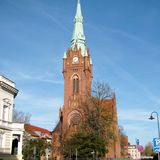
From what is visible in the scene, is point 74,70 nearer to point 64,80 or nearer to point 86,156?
point 64,80

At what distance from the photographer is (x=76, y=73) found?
266 feet

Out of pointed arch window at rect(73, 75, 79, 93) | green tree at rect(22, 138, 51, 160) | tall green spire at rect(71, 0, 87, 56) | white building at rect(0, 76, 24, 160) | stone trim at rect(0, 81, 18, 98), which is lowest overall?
green tree at rect(22, 138, 51, 160)

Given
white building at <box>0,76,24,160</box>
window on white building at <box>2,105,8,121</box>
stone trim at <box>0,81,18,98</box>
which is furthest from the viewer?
window on white building at <box>2,105,8,121</box>

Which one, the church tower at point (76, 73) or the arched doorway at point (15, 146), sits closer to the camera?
the arched doorway at point (15, 146)

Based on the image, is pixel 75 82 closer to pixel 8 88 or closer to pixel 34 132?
pixel 34 132

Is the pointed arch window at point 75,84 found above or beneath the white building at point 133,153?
above

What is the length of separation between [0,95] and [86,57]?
159 ft

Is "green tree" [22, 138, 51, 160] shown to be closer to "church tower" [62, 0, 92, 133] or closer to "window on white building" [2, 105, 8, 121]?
"window on white building" [2, 105, 8, 121]

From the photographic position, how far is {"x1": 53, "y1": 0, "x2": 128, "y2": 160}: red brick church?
2948 inches

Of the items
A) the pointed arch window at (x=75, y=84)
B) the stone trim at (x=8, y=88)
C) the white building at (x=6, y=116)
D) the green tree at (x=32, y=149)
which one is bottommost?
the green tree at (x=32, y=149)

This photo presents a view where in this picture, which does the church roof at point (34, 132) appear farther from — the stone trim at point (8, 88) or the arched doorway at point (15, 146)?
the stone trim at point (8, 88)

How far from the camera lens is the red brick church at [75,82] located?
2948 inches

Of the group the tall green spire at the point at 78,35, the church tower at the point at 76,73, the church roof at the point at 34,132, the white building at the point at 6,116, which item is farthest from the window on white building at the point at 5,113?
the tall green spire at the point at 78,35

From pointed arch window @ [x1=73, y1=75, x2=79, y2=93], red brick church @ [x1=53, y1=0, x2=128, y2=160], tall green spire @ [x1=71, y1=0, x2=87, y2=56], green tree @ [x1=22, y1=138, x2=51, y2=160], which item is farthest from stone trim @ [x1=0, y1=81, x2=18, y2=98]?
tall green spire @ [x1=71, y1=0, x2=87, y2=56]
